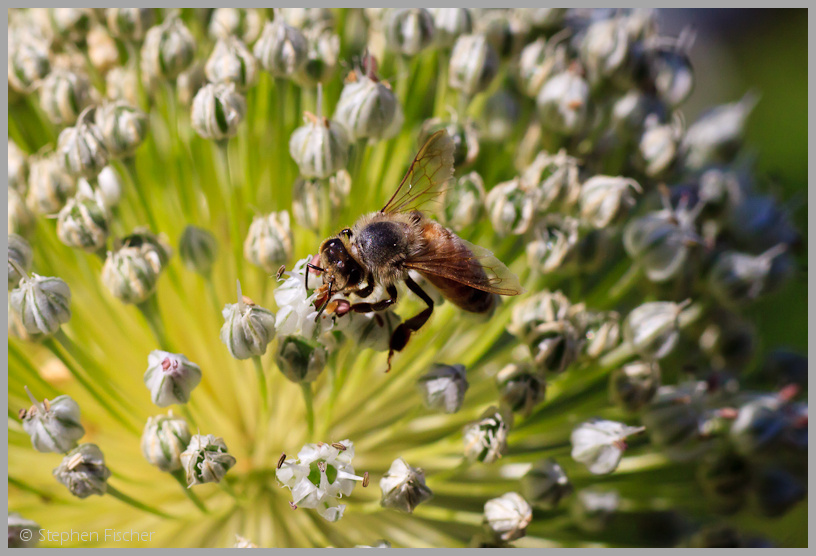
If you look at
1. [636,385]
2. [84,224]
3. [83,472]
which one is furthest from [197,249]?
[636,385]

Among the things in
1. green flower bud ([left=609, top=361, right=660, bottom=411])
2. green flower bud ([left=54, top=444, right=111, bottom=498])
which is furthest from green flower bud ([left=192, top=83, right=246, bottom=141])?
green flower bud ([left=609, top=361, right=660, bottom=411])

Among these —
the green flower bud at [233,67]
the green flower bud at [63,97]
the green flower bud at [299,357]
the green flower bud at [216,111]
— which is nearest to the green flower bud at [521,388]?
the green flower bud at [299,357]

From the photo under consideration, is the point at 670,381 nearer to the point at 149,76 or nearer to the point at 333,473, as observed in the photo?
the point at 333,473

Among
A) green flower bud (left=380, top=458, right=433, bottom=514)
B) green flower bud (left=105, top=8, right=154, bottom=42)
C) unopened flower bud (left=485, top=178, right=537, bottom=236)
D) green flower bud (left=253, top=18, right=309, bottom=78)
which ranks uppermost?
green flower bud (left=105, top=8, right=154, bottom=42)

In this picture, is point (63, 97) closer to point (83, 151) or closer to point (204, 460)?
point (83, 151)

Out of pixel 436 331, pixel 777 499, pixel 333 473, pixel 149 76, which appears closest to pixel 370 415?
pixel 436 331

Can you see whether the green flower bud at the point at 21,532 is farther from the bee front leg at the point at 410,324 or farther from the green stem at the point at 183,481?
the bee front leg at the point at 410,324

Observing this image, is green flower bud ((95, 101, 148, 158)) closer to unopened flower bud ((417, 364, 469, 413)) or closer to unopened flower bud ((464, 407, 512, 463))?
unopened flower bud ((417, 364, 469, 413))
